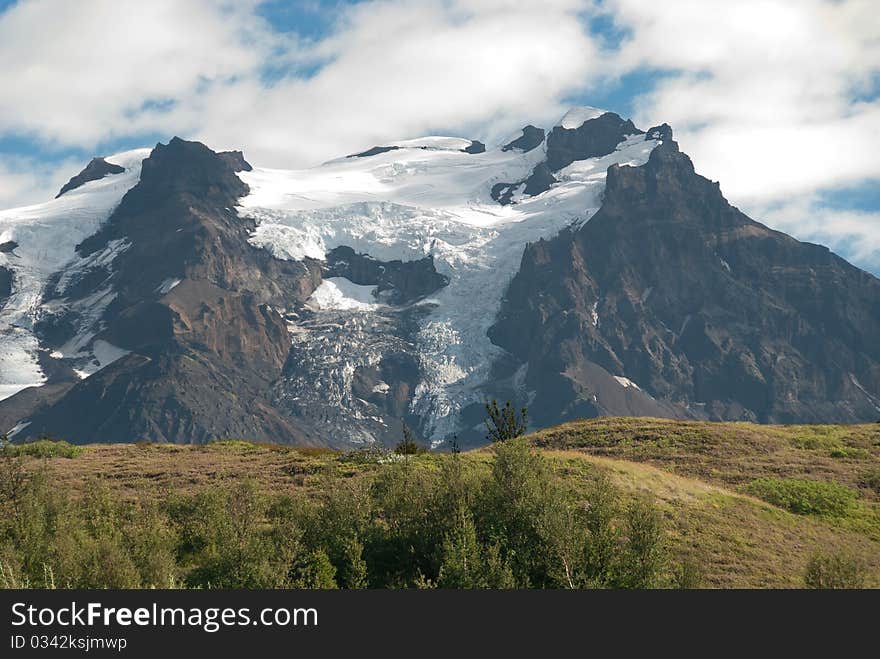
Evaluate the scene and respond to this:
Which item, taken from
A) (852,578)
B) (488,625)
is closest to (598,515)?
(852,578)

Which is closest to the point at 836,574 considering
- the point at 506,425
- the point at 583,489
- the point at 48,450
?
the point at 583,489

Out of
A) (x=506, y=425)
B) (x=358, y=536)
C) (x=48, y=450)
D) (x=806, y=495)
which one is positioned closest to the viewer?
(x=358, y=536)

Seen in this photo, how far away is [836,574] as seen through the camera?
3803 cm

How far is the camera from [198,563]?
43.9 meters

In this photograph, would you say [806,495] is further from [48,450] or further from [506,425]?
[48,450]

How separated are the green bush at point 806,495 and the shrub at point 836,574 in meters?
16.5

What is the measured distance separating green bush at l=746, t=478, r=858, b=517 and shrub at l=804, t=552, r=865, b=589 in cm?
1652

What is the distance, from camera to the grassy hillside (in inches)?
1663

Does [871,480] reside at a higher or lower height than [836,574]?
higher

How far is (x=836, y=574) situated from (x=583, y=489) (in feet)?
50.3

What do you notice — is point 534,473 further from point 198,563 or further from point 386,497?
point 198,563

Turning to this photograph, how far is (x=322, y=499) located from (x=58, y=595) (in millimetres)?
21049

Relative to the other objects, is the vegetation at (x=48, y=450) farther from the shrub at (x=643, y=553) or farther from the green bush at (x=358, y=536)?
the shrub at (x=643, y=553)

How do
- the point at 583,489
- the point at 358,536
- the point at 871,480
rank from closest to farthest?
the point at 358,536 < the point at 583,489 < the point at 871,480
